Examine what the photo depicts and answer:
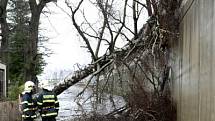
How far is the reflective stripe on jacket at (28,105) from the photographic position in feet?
33.3

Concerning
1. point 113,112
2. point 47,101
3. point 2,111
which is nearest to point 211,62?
point 47,101

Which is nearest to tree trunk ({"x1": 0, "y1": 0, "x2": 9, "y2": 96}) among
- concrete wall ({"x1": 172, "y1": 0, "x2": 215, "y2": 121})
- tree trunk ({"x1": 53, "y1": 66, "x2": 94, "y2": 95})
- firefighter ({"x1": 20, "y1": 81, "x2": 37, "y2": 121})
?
tree trunk ({"x1": 53, "y1": 66, "x2": 94, "y2": 95})

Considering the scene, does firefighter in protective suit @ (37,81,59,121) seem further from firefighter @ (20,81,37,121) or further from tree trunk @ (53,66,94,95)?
tree trunk @ (53,66,94,95)

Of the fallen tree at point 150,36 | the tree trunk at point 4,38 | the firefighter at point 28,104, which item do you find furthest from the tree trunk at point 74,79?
the tree trunk at point 4,38

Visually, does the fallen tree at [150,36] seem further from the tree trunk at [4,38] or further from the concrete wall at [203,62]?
the tree trunk at [4,38]

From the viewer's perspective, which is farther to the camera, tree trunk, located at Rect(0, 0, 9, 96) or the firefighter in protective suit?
tree trunk, located at Rect(0, 0, 9, 96)

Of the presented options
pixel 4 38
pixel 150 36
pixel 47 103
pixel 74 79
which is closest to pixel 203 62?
pixel 47 103

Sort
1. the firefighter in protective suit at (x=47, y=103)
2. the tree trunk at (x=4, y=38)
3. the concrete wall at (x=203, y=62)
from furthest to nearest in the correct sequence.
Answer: the tree trunk at (x=4, y=38) → the firefighter in protective suit at (x=47, y=103) → the concrete wall at (x=203, y=62)

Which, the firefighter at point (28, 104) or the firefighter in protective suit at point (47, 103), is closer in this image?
the firefighter in protective suit at point (47, 103)

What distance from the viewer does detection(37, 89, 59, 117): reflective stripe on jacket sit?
9.95 metres

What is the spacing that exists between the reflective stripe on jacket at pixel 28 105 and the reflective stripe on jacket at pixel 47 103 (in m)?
0.24

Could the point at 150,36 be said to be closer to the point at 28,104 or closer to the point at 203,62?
the point at 28,104

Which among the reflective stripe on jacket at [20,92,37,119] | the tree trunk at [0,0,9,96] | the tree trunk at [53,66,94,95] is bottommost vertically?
the reflective stripe on jacket at [20,92,37,119]

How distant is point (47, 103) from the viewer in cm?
997
